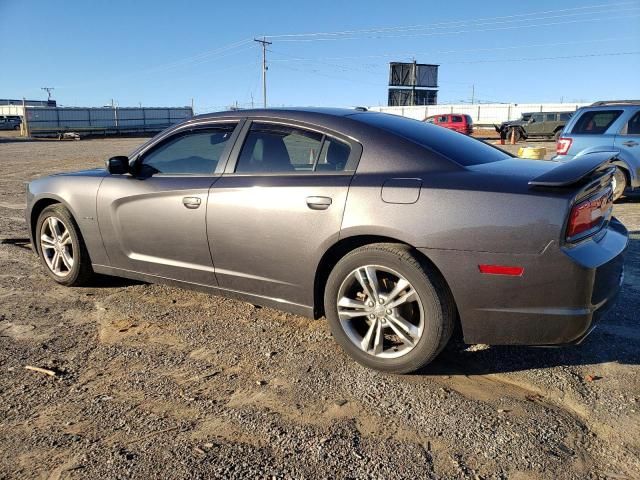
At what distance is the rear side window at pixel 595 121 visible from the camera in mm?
8898

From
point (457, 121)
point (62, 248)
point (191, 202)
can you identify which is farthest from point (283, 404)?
point (457, 121)

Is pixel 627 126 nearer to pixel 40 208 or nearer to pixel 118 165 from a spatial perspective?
pixel 118 165

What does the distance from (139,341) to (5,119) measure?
6213 centimetres

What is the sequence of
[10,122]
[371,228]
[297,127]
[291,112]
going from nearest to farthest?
1. [371,228]
2. [297,127]
3. [291,112]
4. [10,122]

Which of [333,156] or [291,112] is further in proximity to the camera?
[291,112]

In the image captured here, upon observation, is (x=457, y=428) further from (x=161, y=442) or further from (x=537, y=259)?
(x=161, y=442)

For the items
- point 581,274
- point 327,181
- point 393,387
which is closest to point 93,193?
point 327,181

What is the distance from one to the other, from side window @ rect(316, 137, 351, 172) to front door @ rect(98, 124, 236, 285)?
2.63ft

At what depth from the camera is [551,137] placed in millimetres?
32938

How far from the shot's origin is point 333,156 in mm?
3379

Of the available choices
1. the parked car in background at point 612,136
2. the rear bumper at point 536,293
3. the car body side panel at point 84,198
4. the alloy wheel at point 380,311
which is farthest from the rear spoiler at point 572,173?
the parked car in background at point 612,136

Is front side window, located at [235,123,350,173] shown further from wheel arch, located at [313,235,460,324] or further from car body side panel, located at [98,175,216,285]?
wheel arch, located at [313,235,460,324]

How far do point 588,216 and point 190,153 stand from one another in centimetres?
278

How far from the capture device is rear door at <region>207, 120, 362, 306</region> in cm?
325
